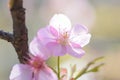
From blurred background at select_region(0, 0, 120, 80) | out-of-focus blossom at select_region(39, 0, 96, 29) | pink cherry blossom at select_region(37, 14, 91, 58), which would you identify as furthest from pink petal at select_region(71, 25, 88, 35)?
out-of-focus blossom at select_region(39, 0, 96, 29)

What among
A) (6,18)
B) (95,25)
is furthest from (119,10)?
(6,18)

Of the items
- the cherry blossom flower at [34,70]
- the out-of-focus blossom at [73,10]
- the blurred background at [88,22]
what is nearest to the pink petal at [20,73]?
the cherry blossom flower at [34,70]

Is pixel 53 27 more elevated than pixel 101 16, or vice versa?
pixel 101 16

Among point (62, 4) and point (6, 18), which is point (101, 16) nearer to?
point (62, 4)

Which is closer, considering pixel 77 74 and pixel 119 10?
pixel 77 74

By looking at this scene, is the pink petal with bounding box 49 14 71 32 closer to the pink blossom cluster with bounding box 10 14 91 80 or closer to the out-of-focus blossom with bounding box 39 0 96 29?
the pink blossom cluster with bounding box 10 14 91 80

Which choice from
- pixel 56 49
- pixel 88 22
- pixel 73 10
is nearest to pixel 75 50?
pixel 56 49

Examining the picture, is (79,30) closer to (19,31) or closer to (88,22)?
(19,31)
